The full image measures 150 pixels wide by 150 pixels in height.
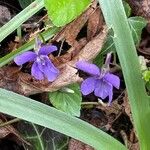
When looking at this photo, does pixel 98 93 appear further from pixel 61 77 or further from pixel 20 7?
pixel 20 7

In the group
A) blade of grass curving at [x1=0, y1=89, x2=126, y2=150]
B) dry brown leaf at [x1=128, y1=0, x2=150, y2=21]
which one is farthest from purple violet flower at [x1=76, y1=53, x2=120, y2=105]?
dry brown leaf at [x1=128, y1=0, x2=150, y2=21]

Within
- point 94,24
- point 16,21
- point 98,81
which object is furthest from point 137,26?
point 16,21

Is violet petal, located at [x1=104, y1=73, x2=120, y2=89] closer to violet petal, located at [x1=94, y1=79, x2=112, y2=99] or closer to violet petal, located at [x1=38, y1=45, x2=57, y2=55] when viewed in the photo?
violet petal, located at [x1=94, y1=79, x2=112, y2=99]

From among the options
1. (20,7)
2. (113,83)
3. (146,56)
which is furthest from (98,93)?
(20,7)

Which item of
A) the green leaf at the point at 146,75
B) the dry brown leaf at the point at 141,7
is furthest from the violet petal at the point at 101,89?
the dry brown leaf at the point at 141,7

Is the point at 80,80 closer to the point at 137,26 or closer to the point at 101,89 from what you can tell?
the point at 101,89

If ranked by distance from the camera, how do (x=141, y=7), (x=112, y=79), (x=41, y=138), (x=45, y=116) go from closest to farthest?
(x=45, y=116) → (x=112, y=79) → (x=41, y=138) → (x=141, y=7)

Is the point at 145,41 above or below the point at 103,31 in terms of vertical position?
below
